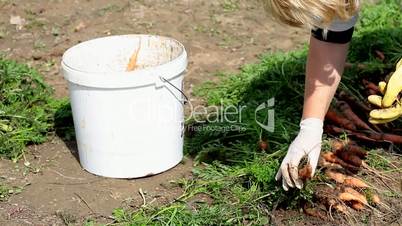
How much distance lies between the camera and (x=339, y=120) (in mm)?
2645

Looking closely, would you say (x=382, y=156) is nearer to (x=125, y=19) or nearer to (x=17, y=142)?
(x=17, y=142)

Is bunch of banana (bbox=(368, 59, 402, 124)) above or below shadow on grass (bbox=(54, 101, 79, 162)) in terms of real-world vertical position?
above

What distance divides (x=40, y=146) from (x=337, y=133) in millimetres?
1246

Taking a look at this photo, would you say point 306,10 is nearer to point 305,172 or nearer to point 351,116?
point 305,172

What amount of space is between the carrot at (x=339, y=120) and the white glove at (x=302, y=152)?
0.39 metres

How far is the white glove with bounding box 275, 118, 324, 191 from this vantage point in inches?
83.4

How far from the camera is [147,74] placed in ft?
7.54

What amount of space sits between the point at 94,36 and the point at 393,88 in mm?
2091

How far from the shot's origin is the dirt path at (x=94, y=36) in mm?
2398

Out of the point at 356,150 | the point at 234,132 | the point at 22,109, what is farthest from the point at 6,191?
the point at 356,150

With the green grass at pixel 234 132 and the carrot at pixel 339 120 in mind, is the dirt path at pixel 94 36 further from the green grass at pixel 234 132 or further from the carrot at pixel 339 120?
the carrot at pixel 339 120

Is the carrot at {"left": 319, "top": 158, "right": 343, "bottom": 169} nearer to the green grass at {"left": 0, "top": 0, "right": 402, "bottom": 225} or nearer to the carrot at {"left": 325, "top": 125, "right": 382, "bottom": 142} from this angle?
the green grass at {"left": 0, "top": 0, "right": 402, "bottom": 225}

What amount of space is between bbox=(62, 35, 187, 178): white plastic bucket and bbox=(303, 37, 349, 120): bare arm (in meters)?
0.48

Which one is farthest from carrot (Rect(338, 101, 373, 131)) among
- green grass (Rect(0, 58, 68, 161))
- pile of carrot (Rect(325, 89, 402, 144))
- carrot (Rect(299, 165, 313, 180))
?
green grass (Rect(0, 58, 68, 161))
